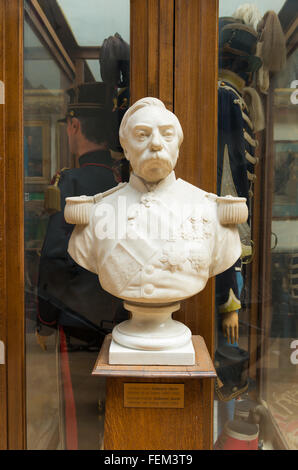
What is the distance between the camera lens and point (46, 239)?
2.34m

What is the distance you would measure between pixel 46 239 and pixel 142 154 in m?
0.87

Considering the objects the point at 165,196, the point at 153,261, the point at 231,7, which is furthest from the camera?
the point at 231,7

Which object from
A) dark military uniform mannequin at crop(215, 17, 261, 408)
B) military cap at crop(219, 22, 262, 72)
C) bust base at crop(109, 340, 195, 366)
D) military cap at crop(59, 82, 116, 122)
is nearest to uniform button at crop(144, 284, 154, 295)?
bust base at crop(109, 340, 195, 366)

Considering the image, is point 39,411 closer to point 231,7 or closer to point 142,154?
point 142,154

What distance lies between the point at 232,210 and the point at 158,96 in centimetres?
80

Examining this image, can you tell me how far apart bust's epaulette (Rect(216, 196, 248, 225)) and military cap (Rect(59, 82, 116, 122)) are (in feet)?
2.94

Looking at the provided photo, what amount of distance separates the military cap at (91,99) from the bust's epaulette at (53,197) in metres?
0.36

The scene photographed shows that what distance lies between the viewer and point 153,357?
1.72 metres

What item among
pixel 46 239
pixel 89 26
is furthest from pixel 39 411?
pixel 89 26

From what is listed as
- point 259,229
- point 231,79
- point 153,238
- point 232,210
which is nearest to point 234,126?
point 231,79

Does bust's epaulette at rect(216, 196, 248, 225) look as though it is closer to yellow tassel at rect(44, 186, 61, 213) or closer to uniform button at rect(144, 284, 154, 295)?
uniform button at rect(144, 284, 154, 295)

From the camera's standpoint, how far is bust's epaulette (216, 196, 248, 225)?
178 cm

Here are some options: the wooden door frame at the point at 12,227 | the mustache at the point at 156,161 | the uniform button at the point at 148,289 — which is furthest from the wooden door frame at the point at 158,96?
the uniform button at the point at 148,289

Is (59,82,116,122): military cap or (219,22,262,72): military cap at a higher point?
(219,22,262,72): military cap
